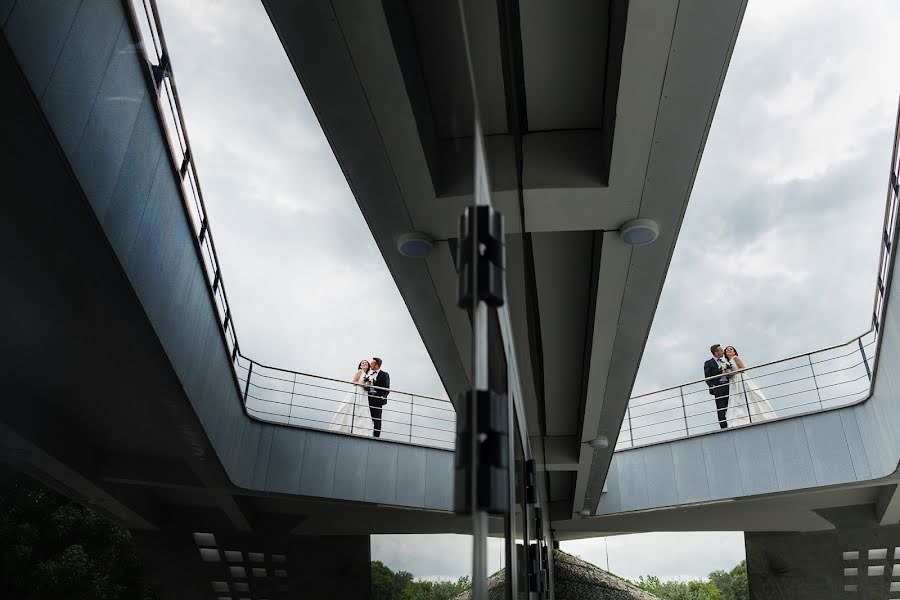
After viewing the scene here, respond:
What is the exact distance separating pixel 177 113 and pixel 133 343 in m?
1.32

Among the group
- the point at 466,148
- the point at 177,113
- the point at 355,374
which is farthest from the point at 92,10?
the point at 355,374

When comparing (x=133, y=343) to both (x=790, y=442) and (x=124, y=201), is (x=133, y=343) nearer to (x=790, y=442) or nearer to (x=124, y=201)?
(x=124, y=201)

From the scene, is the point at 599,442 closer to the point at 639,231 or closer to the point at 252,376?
the point at 639,231

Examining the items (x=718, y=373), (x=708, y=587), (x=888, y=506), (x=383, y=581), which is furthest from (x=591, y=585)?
(x=383, y=581)

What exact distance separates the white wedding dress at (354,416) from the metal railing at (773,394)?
2.90 metres

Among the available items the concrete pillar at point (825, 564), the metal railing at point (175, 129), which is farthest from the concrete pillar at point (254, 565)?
the concrete pillar at point (825, 564)

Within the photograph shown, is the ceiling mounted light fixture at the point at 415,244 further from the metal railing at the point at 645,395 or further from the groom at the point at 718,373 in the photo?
the groom at the point at 718,373

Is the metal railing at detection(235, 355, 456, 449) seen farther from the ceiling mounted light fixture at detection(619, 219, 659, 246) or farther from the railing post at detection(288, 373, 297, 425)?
the ceiling mounted light fixture at detection(619, 219, 659, 246)

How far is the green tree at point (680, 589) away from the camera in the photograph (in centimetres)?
1073

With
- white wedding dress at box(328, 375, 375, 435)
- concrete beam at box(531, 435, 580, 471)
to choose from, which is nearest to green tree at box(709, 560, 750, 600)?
concrete beam at box(531, 435, 580, 471)

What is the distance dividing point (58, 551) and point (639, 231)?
9905 millimetres

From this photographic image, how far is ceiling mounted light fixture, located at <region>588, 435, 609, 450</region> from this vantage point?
5.16 meters

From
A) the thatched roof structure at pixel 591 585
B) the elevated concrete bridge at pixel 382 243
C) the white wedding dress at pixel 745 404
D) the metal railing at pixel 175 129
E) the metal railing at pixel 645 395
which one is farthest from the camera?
the thatched roof structure at pixel 591 585

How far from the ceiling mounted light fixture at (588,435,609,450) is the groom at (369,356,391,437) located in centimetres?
200
